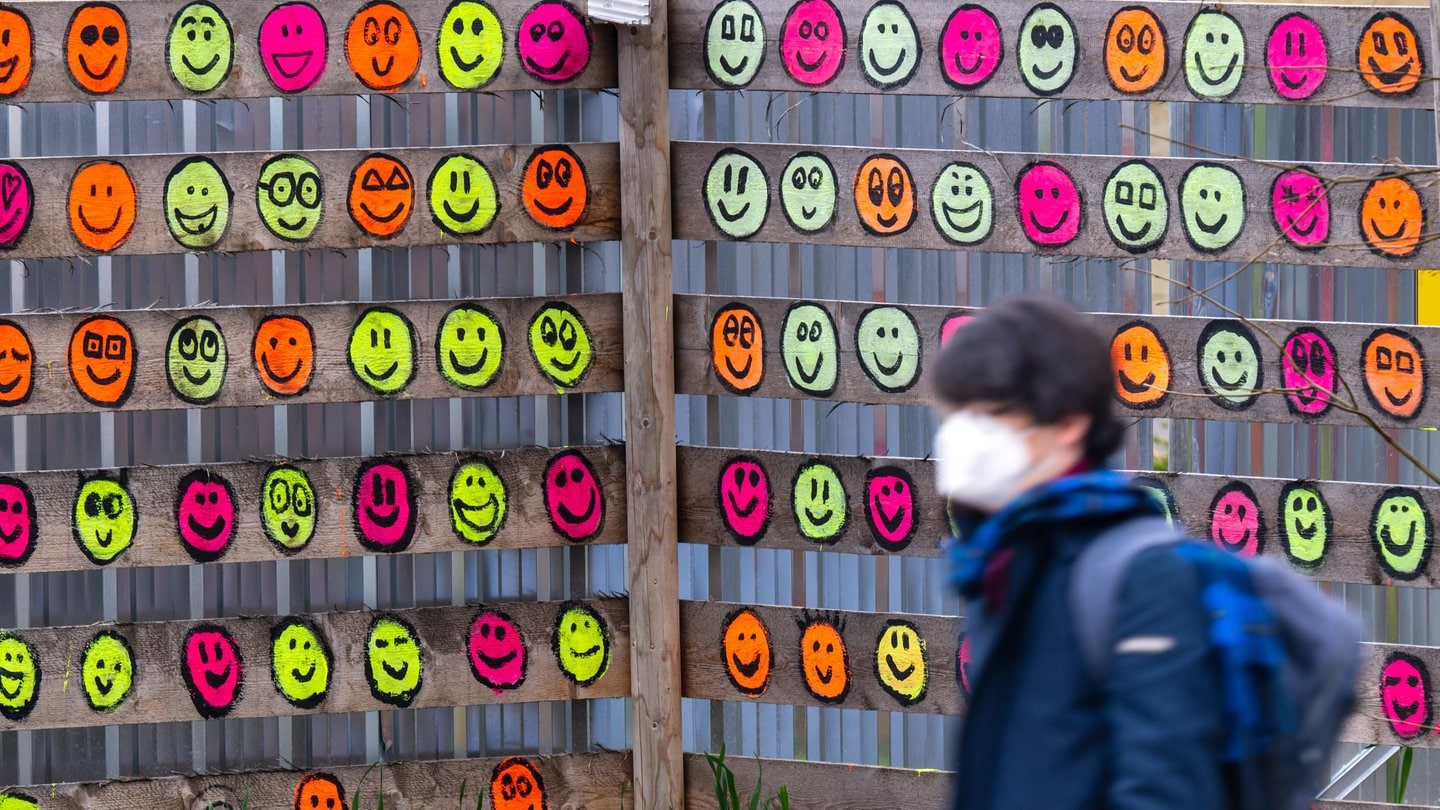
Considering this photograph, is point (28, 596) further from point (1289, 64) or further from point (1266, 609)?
point (1289, 64)

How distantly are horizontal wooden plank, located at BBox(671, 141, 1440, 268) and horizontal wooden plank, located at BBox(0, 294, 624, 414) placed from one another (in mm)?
654

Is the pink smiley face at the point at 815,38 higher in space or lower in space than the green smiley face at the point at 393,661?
higher

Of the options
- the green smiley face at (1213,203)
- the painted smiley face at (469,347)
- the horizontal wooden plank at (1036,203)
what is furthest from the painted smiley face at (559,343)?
the green smiley face at (1213,203)

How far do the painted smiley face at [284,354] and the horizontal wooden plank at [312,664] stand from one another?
0.75 metres

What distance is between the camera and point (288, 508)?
4.16 metres

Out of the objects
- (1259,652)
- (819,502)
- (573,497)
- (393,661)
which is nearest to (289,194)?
(573,497)

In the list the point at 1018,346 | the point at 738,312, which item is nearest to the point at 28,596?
the point at 738,312

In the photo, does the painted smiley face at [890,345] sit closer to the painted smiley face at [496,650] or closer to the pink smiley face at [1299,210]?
the pink smiley face at [1299,210]

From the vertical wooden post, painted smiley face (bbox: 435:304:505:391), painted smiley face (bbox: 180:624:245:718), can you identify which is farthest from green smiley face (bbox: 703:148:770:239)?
painted smiley face (bbox: 180:624:245:718)

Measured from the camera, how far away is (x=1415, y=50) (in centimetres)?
415

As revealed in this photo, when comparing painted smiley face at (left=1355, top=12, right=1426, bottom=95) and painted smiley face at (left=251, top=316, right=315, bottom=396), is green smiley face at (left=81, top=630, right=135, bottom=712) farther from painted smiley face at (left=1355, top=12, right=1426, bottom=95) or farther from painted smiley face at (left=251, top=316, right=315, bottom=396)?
painted smiley face at (left=1355, top=12, right=1426, bottom=95)

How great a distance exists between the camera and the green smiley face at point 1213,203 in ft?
13.6

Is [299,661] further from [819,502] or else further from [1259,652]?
[1259,652]

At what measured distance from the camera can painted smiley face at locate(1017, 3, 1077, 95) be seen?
4145 mm
